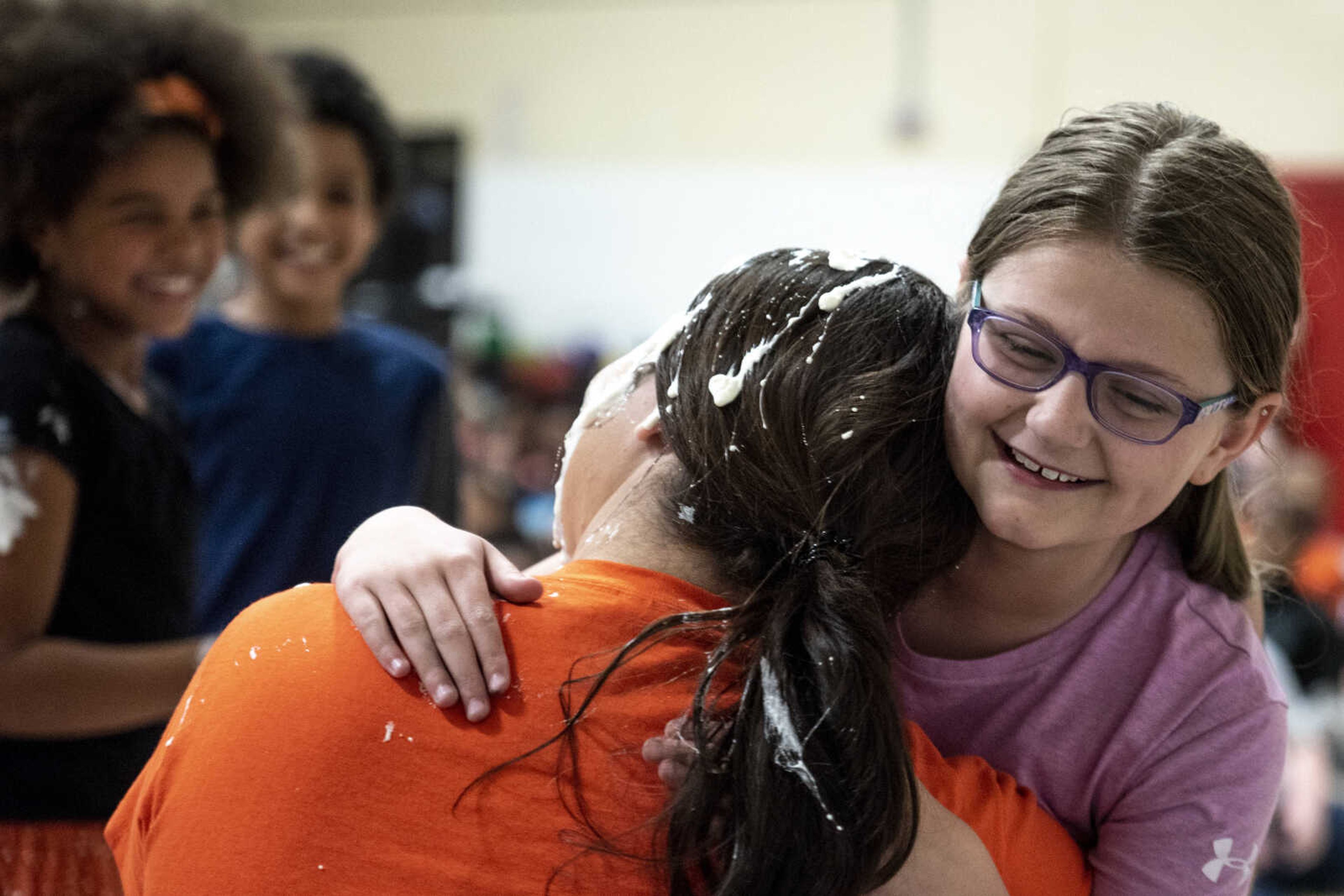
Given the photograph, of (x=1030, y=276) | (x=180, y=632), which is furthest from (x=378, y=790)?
(x=180, y=632)

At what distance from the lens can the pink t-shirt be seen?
1034mm

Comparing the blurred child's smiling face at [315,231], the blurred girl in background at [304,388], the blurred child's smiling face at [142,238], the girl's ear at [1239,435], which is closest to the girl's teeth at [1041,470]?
the girl's ear at [1239,435]

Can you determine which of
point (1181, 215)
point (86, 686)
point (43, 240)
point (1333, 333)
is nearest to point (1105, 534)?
point (1181, 215)

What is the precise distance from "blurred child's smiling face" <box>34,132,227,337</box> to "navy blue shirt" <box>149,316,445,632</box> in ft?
1.69

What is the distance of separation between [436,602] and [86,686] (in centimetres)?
82

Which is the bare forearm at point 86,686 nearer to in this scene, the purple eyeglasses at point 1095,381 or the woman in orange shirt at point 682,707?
the woman in orange shirt at point 682,707

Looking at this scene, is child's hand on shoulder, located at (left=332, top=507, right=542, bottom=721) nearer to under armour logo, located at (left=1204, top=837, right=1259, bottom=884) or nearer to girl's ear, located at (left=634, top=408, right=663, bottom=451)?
girl's ear, located at (left=634, top=408, right=663, bottom=451)

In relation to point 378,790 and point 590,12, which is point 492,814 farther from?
point 590,12

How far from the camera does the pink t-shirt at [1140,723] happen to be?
103 centimetres

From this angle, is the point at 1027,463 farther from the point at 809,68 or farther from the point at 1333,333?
the point at 809,68

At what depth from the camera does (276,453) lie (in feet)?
7.22

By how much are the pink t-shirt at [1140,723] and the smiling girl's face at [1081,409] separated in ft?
0.44

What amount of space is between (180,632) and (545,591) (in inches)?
39.6

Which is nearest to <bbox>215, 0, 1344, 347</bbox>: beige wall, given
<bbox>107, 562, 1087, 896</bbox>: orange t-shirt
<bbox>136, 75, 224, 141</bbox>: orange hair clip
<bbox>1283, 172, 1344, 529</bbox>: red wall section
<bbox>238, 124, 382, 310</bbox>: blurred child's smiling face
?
<bbox>1283, 172, 1344, 529</bbox>: red wall section
